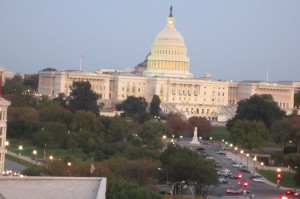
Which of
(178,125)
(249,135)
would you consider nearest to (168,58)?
(178,125)

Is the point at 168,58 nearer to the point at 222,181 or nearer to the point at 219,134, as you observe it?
the point at 219,134

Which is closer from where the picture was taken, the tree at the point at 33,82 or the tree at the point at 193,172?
the tree at the point at 193,172

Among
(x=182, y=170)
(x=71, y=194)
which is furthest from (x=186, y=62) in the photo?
(x=71, y=194)

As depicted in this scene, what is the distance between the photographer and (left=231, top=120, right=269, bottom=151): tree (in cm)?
9412

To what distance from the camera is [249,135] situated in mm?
94062

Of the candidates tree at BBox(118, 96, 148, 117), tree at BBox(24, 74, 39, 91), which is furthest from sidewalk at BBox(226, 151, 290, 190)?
tree at BBox(24, 74, 39, 91)

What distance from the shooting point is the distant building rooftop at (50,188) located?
19969 millimetres

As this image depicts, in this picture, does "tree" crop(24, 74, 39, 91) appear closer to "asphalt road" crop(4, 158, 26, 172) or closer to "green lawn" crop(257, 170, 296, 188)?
"green lawn" crop(257, 170, 296, 188)

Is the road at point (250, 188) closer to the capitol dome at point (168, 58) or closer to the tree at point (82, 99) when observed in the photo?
the tree at point (82, 99)

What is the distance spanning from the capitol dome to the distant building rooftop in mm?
155097

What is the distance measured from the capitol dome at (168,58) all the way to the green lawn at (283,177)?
347 ft

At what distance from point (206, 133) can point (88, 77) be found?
57285 mm

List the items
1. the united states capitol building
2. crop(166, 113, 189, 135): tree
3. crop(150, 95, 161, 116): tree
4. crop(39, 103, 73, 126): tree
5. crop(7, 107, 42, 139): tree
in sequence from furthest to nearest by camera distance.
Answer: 1. the united states capitol building
2. crop(150, 95, 161, 116): tree
3. crop(166, 113, 189, 135): tree
4. crop(39, 103, 73, 126): tree
5. crop(7, 107, 42, 139): tree

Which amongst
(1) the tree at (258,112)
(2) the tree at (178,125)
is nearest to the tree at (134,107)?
(2) the tree at (178,125)
